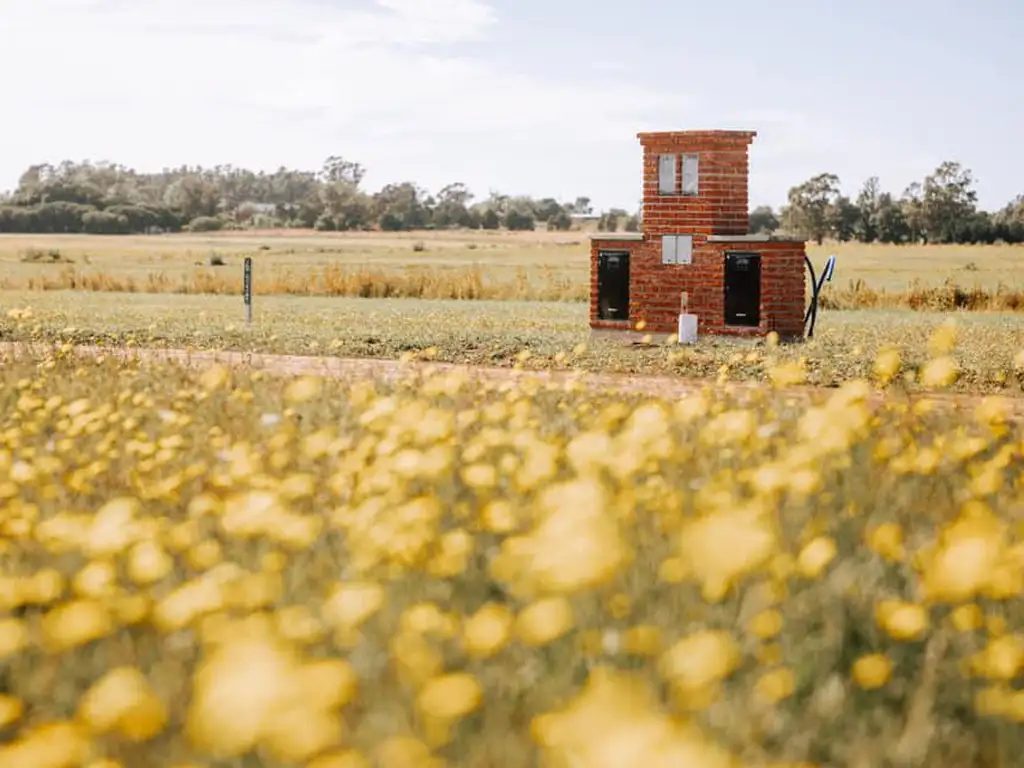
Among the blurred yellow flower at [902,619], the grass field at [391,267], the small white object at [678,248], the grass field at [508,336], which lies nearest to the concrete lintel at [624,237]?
the small white object at [678,248]

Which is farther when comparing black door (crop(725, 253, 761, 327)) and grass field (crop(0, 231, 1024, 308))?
grass field (crop(0, 231, 1024, 308))

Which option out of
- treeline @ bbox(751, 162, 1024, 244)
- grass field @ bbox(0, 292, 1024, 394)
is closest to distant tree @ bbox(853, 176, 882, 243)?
treeline @ bbox(751, 162, 1024, 244)

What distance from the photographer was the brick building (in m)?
17.5

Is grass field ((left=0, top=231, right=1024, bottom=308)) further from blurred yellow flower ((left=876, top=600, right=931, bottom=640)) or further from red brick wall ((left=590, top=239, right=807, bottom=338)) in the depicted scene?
blurred yellow flower ((left=876, top=600, right=931, bottom=640))

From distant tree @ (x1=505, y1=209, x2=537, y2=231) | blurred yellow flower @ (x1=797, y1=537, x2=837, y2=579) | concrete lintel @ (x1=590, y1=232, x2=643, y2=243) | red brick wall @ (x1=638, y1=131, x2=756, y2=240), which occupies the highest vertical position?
distant tree @ (x1=505, y1=209, x2=537, y2=231)

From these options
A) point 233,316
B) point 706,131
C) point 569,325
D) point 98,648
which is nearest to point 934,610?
point 98,648

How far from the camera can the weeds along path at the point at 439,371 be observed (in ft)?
32.5

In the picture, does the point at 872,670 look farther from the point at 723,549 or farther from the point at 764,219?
the point at 764,219

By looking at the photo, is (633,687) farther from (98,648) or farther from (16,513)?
(16,513)

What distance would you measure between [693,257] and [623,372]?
511 centimetres

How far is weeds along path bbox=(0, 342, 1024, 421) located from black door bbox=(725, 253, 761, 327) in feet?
17.3

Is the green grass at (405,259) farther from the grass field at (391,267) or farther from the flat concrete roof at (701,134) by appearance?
the flat concrete roof at (701,134)

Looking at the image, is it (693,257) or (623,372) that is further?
(693,257)

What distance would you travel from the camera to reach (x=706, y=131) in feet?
56.5
